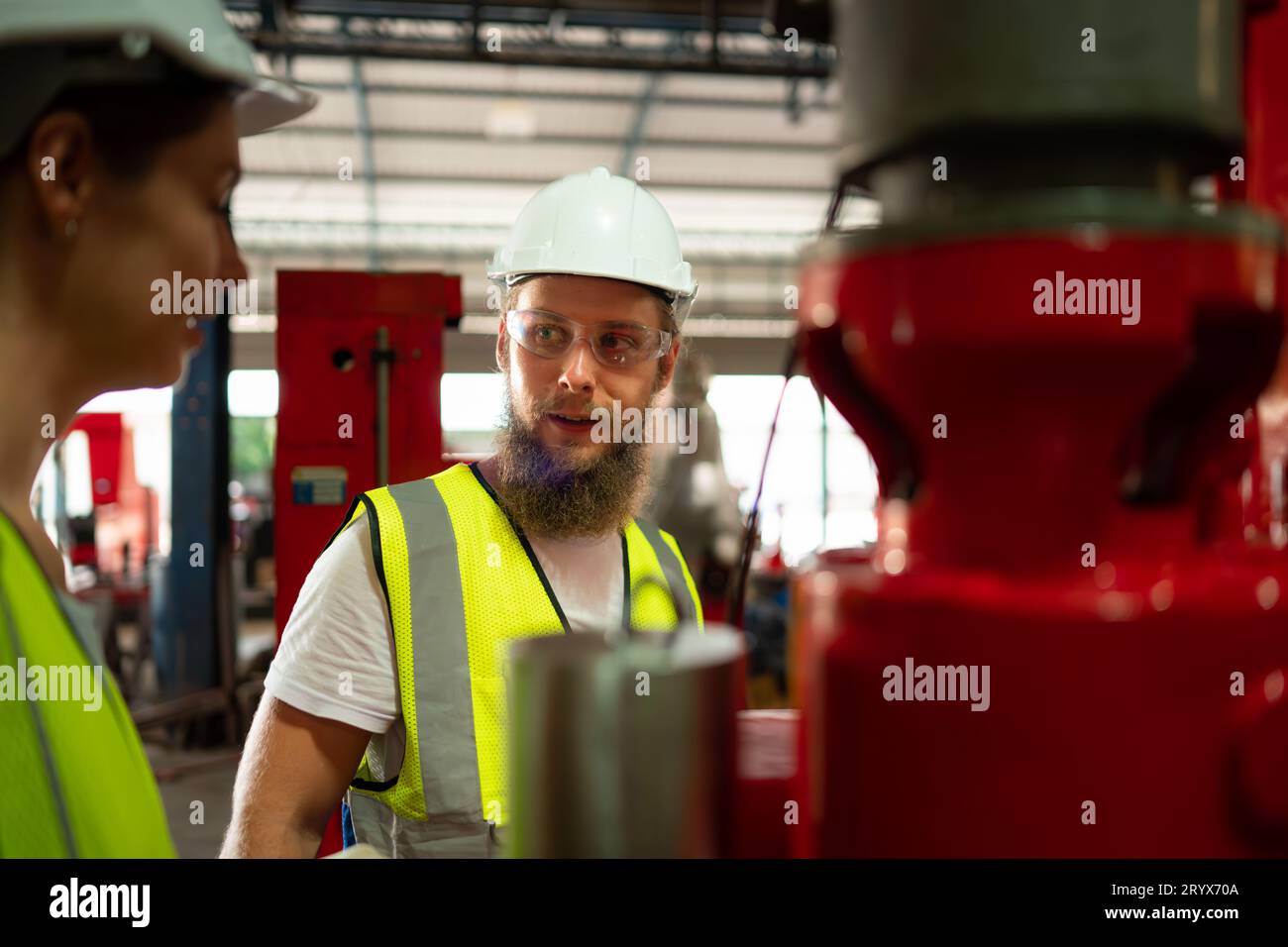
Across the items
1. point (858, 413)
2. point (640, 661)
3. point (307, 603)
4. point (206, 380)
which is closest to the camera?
point (640, 661)

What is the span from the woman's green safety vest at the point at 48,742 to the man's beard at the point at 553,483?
2.88ft

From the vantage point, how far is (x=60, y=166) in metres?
0.72

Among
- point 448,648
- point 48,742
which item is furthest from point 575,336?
point 48,742

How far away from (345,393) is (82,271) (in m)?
3.22

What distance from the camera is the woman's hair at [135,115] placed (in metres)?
0.71

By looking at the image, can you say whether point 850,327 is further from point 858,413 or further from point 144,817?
point 144,817

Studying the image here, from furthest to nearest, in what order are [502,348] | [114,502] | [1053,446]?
[114,502] → [502,348] → [1053,446]

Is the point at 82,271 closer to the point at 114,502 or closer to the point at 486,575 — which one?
the point at 486,575

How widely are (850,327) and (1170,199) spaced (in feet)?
0.74

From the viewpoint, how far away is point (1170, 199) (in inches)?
25.1

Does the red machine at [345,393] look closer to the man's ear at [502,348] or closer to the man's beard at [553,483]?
the man's ear at [502,348]

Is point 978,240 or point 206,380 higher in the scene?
point 206,380
